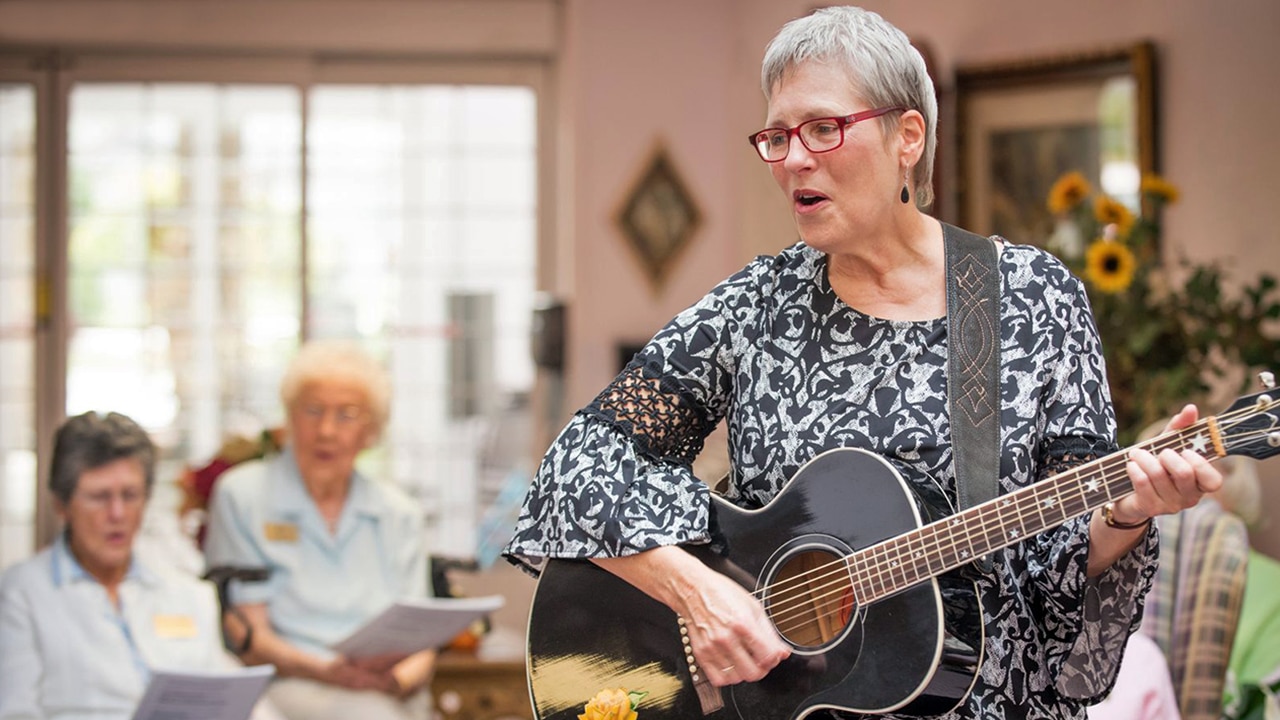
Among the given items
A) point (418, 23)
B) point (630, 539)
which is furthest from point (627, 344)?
point (630, 539)

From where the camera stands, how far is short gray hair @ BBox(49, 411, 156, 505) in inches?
131

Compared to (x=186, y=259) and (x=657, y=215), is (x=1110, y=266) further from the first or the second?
(x=186, y=259)

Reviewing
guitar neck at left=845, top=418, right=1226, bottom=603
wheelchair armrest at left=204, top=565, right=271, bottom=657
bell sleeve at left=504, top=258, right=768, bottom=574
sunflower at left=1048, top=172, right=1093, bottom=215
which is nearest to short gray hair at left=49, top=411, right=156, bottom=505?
wheelchair armrest at left=204, top=565, right=271, bottom=657

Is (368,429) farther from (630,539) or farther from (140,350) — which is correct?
(630,539)

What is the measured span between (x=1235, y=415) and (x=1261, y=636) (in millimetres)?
2319

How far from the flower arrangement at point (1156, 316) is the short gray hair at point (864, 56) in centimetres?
245

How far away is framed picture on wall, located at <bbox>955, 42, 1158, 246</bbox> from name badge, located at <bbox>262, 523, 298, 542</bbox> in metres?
2.37

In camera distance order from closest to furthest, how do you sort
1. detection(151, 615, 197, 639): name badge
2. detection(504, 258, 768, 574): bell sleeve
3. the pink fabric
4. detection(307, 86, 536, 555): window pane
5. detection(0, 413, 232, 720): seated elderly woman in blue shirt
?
detection(504, 258, 768, 574): bell sleeve, the pink fabric, detection(0, 413, 232, 720): seated elderly woman in blue shirt, detection(151, 615, 197, 639): name badge, detection(307, 86, 536, 555): window pane

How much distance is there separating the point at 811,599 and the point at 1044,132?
3.44 metres

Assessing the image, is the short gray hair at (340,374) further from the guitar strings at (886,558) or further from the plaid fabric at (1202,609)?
the guitar strings at (886,558)

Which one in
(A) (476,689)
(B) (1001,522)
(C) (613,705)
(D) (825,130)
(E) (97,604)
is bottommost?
(A) (476,689)

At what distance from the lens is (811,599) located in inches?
62.0

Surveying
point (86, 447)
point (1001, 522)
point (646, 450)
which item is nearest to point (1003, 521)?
point (1001, 522)

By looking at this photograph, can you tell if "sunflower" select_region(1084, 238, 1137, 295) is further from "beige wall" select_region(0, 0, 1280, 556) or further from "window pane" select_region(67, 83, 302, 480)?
"window pane" select_region(67, 83, 302, 480)
